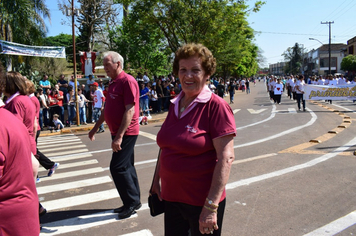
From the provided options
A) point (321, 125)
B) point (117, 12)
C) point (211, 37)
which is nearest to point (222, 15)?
point (211, 37)

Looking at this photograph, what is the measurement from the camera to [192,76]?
249 centimetres

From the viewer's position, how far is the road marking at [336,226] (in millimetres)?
3863

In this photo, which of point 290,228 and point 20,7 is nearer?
point 290,228

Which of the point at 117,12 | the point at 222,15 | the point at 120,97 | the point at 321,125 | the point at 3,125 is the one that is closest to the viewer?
the point at 3,125

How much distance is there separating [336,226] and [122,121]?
3049mm

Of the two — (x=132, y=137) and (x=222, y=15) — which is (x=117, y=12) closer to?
(x=222, y=15)

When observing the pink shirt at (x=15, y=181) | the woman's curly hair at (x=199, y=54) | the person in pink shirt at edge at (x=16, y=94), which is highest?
the woman's curly hair at (x=199, y=54)

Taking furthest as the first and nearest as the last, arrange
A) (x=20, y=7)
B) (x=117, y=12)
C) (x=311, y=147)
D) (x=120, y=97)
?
(x=117, y=12)
(x=20, y=7)
(x=311, y=147)
(x=120, y=97)

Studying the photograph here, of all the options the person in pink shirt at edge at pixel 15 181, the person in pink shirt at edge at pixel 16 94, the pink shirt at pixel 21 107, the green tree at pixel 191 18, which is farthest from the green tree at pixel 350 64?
the person in pink shirt at edge at pixel 15 181

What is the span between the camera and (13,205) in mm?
2014

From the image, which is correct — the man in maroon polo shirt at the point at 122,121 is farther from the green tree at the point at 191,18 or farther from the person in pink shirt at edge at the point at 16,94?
the green tree at the point at 191,18

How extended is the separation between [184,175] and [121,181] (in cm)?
220

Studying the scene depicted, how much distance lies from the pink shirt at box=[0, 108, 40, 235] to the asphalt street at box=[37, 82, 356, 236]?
2.10 metres

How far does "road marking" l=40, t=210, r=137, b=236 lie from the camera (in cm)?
418
